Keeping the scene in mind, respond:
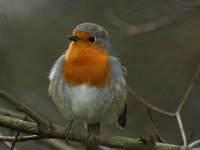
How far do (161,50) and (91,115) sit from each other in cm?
221

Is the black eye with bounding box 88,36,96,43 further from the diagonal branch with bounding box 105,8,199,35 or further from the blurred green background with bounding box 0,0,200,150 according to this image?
the blurred green background with bounding box 0,0,200,150

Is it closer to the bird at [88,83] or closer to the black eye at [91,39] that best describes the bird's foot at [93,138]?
the bird at [88,83]

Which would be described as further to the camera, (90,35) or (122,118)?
(122,118)

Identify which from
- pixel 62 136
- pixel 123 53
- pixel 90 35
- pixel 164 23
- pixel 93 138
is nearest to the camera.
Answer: pixel 62 136

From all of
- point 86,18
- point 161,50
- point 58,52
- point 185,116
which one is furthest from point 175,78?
point 86,18

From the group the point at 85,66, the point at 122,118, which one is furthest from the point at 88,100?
the point at 122,118

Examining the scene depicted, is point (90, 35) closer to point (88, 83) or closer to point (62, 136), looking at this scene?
point (88, 83)

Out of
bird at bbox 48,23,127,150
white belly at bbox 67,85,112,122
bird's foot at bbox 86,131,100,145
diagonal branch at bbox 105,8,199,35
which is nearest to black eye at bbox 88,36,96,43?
bird at bbox 48,23,127,150

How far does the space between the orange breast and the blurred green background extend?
3.15ft

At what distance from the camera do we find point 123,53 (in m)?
7.59

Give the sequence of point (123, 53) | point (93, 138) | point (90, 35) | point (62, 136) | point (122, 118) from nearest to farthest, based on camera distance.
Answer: point (62, 136) → point (93, 138) → point (90, 35) → point (122, 118) → point (123, 53)

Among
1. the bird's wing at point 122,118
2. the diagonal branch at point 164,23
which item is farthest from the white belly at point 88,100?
the diagonal branch at point 164,23

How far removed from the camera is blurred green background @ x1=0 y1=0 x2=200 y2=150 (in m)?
6.25

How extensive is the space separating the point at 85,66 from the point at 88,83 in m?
0.17
